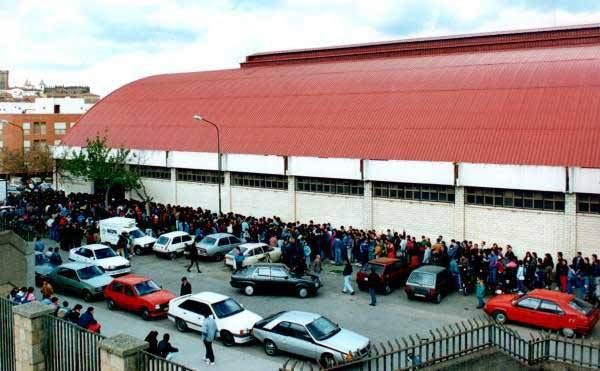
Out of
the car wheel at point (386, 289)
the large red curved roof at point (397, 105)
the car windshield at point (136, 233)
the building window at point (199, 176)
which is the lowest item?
the car wheel at point (386, 289)

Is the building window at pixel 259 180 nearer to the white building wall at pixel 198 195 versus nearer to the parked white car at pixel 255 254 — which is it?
the white building wall at pixel 198 195

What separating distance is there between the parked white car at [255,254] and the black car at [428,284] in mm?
7726

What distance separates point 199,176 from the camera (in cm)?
4378

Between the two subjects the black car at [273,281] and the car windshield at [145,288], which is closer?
the car windshield at [145,288]

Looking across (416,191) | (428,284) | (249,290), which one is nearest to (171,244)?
(249,290)

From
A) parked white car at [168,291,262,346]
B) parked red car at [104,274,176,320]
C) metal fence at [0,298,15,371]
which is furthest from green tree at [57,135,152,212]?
metal fence at [0,298,15,371]

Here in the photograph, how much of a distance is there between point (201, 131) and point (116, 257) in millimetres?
16556

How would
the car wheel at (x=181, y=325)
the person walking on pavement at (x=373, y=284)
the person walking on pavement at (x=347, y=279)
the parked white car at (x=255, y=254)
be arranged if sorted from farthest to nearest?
the parked white car at (x=255, y=254) → the person walking on pavement at (x=347, y=279) → the person walking on pavement at (x=373, y=284) → the car wheel at (x=181, y=325)

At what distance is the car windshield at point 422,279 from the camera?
25.4m

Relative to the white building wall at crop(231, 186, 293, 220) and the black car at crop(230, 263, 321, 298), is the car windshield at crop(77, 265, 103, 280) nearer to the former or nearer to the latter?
the black car at crop(230, 263, 321, 298)

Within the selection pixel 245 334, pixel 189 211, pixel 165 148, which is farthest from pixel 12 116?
pixel 245 334

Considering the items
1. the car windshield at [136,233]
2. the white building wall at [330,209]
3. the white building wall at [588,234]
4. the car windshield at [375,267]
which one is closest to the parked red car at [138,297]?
the car windshield at [375,267]

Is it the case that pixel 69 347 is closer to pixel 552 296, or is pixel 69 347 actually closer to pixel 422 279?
pixel 552 296

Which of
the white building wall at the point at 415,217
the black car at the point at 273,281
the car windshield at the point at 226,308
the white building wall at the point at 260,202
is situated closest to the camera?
the car windshield at the point at 226,308
